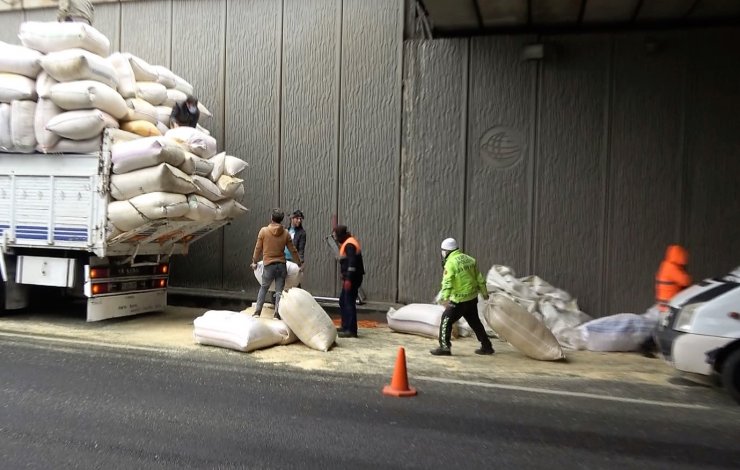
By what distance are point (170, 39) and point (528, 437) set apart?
36.0 ft

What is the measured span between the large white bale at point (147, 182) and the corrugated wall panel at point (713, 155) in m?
7.87

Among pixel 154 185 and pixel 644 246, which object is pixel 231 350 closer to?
pixel 154 185

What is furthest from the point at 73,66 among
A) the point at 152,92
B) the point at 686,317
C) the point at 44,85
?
the point at 686,317

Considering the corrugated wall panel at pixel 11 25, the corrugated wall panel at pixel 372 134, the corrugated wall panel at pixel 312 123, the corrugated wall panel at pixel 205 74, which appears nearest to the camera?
the corrugated wall panel at pixel 372 134

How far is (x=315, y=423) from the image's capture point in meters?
4.69

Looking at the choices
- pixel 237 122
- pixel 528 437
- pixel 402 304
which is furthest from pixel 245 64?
pixel 528 437

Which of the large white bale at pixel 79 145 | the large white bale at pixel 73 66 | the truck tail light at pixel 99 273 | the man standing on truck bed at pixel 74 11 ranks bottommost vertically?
the truck tail light at pixel 99 273

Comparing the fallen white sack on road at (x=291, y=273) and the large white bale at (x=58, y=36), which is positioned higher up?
the large white bale at (x=58, y=36)

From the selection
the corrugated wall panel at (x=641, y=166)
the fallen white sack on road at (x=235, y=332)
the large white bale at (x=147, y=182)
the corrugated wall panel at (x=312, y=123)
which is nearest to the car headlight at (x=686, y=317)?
the corrugated wall panel at (x=641, y=166)

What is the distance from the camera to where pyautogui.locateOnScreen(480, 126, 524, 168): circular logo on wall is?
32.5ft

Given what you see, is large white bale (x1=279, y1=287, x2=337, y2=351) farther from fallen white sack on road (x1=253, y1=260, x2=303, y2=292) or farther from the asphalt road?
fallen white sack on road (x1=253, y1=260, x2=303, y2=292)

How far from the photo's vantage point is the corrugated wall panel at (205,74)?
11641 millimetres

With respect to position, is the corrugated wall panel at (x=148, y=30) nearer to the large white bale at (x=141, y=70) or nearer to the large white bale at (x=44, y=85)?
the large white bale at (x=141, y=70)

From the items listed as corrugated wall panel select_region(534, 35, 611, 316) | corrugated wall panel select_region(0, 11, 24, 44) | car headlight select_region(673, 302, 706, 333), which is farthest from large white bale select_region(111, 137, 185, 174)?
corrugated wall panel select_region(0, 11, 24, 44)
